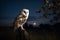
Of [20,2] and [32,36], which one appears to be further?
[20,2]

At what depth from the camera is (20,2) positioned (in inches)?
73.2

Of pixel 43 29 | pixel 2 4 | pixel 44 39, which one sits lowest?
pixel 44 39

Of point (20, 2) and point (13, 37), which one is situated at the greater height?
point (20, 2)

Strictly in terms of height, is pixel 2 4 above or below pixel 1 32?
above

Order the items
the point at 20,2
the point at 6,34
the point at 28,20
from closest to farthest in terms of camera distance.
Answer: the point at 6,34 → the point at 28,20 → the point at 20,2

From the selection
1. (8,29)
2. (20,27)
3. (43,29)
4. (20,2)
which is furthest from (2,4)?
(43,29)

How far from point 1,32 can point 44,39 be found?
478 mm

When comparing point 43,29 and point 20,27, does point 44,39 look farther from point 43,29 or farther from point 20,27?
point 20,27

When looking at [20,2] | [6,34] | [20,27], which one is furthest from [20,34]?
[20,2]

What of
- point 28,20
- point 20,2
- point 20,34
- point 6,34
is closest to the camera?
point 20,34

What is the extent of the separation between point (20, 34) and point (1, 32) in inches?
11.3

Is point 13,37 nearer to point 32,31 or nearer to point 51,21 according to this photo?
point 32,31

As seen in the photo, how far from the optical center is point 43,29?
1.76m

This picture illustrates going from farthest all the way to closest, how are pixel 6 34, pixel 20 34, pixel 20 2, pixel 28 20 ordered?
pixel 20 2 < pixel 28 20 < pixel 6 34 < pixel 20 34
